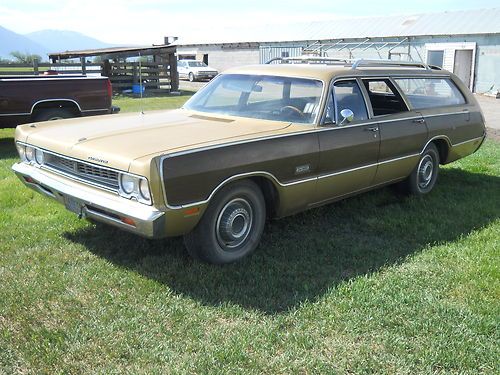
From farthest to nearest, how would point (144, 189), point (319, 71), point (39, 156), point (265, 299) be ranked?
point (319, 71)
point (39, 156)
point (265, 299)
point (144, 189)

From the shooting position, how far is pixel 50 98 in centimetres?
884

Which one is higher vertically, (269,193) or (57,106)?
(57,106)

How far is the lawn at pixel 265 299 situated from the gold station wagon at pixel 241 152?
0.42 m

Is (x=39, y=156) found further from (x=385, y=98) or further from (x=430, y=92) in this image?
(x=430, y=92)

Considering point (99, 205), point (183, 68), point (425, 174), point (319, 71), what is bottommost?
point (425, 174)

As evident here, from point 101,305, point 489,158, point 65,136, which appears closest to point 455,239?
point 101,305

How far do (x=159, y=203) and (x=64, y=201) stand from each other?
1.05 meters

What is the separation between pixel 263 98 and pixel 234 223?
4.98ft

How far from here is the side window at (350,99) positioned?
5246 mm

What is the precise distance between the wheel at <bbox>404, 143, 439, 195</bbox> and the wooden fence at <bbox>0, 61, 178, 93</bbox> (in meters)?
17.3

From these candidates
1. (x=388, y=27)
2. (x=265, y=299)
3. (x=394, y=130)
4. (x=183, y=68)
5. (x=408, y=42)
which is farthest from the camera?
(x=183, y=68)

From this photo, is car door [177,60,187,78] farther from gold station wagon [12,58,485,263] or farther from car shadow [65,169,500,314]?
car shadow [65,169,500,314]

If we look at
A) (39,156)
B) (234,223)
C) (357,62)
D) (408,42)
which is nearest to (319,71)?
(357,62)

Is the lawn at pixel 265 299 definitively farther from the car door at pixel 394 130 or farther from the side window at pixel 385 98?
the side window at pixel 385 98
